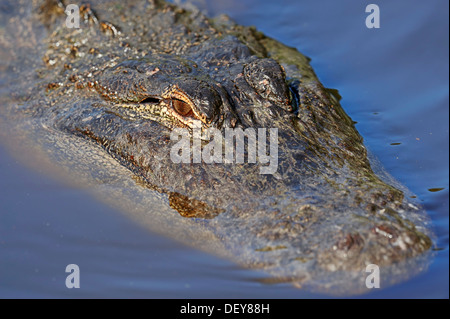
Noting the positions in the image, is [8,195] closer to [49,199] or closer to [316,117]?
[49,199]

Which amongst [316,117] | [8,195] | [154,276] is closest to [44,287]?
[154,276]

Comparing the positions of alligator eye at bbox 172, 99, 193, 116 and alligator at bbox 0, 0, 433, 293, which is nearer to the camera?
alligator at bbox 0, 0, 433, 293

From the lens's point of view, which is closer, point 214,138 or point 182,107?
point 214,138

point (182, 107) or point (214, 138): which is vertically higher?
point (182, 107)

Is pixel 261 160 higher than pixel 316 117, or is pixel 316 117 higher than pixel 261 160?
pixel 316 117
